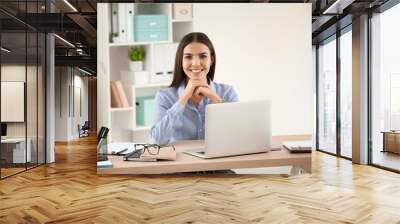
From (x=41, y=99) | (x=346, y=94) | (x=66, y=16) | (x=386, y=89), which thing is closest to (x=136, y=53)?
(x=41, y=99)

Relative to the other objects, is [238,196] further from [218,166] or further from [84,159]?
[84,159]

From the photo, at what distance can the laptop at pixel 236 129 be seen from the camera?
5.73 m

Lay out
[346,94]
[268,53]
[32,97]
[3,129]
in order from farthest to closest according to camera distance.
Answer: [346,94], [32,97], [268,53], [3,129]

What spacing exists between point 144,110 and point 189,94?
0.67 m

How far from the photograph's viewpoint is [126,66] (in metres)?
5.83

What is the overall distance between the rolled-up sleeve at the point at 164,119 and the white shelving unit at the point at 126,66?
12cm

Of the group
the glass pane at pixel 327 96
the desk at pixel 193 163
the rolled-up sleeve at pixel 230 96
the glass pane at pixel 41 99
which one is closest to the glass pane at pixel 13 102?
the glass pane at pixel 41 99

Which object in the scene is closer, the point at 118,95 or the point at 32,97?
the point at 118,95

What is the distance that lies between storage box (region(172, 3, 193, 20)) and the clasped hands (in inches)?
35.6

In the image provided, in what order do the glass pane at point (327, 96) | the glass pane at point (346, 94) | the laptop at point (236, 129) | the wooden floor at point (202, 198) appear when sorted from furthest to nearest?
the glass pane at point (327, 96) → the glass pane at point (346, 94) → the laptop at point (236, 129) → the wooden floor at point (202, 198)

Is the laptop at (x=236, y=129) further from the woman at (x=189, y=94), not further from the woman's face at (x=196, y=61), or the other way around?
the woman's face at (x=196, y=61)

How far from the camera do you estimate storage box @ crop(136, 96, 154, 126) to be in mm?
5828

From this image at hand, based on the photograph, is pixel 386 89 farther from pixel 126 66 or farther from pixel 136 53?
pixel 126 66

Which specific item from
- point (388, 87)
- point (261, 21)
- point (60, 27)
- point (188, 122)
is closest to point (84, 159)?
point (60, 27)
